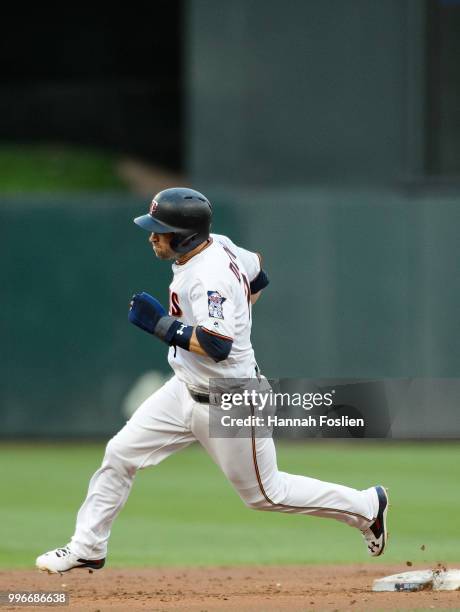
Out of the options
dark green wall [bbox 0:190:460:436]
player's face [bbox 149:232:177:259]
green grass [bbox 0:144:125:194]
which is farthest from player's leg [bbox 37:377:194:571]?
green grass [bbox 0:144:125:194]

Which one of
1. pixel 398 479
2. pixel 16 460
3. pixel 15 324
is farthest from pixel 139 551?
pixel 15 324

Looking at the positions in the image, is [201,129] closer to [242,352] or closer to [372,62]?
[372,62]

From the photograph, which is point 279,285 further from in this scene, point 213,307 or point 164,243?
point 213,307

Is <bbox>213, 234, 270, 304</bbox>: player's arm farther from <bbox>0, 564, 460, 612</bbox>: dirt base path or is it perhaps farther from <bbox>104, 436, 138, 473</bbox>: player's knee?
<bbox>0, 564, 460, 612</bbox>: dirt base path

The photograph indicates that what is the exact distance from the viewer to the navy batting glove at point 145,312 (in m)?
6.30

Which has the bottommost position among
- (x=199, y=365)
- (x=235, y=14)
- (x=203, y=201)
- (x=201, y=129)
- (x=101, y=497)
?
(x=101, y=497)

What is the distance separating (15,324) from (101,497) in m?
7.85

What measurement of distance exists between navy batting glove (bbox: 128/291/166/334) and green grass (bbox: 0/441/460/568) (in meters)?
2.31

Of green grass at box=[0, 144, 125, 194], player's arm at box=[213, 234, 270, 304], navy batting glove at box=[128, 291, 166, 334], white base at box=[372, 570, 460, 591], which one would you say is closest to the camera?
navy batting glove at box=[128, 291, 166, 334]

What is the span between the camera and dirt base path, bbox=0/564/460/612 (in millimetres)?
6227

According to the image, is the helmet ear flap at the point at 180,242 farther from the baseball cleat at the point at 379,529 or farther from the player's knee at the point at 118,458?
the baseball cleat at the point at 379,529

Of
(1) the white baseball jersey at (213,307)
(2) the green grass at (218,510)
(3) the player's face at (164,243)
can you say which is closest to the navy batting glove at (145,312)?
(1) the white baseball jersey at (213,307)

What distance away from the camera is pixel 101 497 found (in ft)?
21.8

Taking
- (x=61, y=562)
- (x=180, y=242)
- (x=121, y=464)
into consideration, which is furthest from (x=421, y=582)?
(x=180, y=242)
